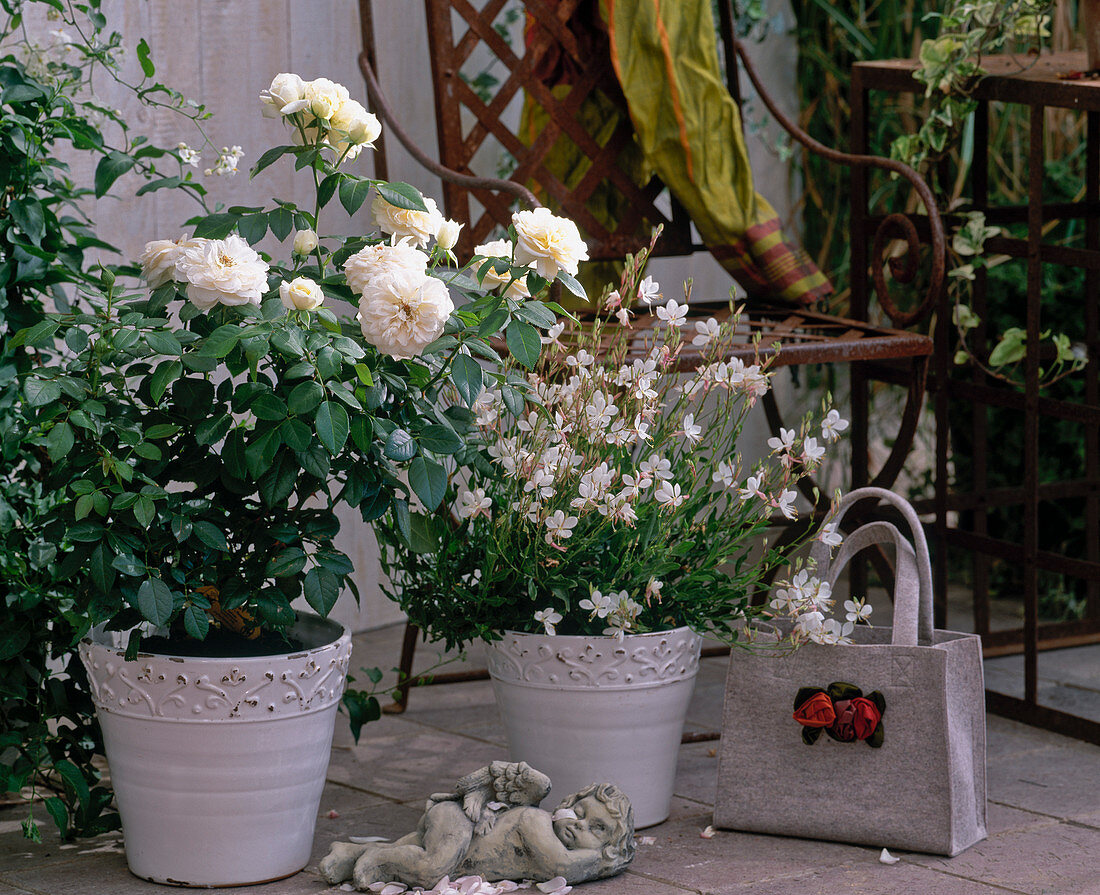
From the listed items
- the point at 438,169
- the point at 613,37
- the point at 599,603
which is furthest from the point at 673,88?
the point at 599,603

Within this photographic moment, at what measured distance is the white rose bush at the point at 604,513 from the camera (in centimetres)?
177

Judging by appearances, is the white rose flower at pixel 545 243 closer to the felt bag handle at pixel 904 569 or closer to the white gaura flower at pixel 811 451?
the white gaura flower at pixel 811 451

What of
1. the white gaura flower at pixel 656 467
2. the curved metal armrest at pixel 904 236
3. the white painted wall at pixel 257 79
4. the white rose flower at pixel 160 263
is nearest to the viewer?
the white rose flower at pixel 160 263

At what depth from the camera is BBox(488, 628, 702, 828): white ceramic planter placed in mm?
1837

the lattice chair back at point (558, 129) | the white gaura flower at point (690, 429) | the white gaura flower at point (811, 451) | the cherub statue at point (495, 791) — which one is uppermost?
the lattice chair back at point (558, 129)

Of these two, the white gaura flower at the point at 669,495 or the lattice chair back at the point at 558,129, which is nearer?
the white gaura flower at the point at 669,495

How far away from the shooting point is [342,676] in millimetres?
1763

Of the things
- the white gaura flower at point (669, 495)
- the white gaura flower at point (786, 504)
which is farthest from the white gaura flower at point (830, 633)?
the white gaura flower at point (669, 495)

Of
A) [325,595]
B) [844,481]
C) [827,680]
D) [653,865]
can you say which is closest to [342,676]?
[325,595]

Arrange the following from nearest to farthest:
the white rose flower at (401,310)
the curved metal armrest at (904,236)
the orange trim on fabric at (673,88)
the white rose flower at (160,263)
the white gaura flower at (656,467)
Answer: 1. the white rose flower at (401,310)
2. the white rose flower at (160,263)
3. the white gaura flower at (656,467)
4. the curved metal armrest at (904,236)
5. the orange trim on fabric at (673,88)

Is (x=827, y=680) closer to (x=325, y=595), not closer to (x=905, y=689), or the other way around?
(x=905, y=689)

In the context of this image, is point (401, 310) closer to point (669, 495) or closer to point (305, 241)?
point (305, 241)

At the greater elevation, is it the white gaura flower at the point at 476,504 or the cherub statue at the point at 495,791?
the white gaura flower at the point at 476,504

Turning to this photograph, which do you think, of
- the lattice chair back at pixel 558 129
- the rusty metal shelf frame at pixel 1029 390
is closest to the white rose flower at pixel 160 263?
the lattice chair back at pixel 558 129
